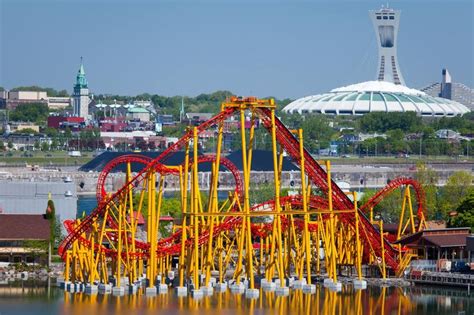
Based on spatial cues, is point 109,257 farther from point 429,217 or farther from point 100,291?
point 429,217

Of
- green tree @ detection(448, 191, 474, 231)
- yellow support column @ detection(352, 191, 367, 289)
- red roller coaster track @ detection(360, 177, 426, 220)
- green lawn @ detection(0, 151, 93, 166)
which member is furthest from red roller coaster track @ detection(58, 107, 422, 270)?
green lawn @ detection(0, 151, 93, 166)

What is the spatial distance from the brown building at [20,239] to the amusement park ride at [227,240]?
2.53 m

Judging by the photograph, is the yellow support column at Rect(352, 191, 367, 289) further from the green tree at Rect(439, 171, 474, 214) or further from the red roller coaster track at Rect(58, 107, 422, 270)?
the green tree at Rect(439, 171, 474, 214)

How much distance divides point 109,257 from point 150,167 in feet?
17.5

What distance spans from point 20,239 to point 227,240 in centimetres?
762

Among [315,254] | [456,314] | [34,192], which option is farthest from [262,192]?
[456,314]

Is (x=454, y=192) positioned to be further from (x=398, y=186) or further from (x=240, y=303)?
(x=240, y=303)

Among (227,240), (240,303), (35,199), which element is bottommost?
(240,303)

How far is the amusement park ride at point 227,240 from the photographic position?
5769 cm

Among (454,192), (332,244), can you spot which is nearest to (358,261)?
(332,244)

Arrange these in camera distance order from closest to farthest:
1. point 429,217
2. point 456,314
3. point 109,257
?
1. point 456,314
2. point 109,257
3. point 429,217

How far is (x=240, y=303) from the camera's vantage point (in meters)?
53.7

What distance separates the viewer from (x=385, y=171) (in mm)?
146375

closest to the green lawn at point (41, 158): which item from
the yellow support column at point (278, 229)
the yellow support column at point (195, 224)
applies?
the yellow support column at point (195, 224)
